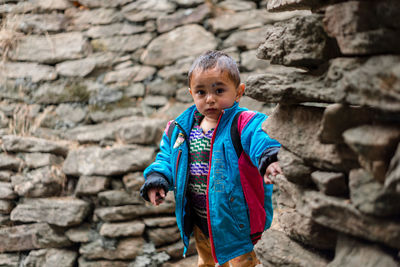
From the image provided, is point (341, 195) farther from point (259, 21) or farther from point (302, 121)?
point (259, 21)

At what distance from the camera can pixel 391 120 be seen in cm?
94

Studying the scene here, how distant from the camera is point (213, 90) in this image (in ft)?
5.74

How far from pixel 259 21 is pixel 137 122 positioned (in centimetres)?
152

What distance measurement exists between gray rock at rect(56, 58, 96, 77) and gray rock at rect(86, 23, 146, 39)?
295 mm

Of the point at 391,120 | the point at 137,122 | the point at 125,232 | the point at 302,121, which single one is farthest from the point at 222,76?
the point at 125,232

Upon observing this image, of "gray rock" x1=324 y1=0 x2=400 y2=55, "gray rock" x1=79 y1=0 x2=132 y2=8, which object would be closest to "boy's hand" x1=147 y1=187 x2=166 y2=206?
"gray rock" x1=324 y1=0 x2=400 y2=55

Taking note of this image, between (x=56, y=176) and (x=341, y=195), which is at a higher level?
(x=341, y=195)

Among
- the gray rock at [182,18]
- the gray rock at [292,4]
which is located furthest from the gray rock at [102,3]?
the gray rock at [292,4]

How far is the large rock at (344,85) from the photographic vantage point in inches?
34.8

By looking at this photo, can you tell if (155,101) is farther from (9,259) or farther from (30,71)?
(9,259)

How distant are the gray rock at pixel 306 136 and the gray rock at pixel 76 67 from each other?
284 cm

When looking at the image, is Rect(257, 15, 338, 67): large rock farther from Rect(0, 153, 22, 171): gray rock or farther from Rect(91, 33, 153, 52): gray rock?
Rect(0, 153, 22, 171): gray rock

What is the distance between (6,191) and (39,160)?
0.42m

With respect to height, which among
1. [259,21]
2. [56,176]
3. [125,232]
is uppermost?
[259,21]
